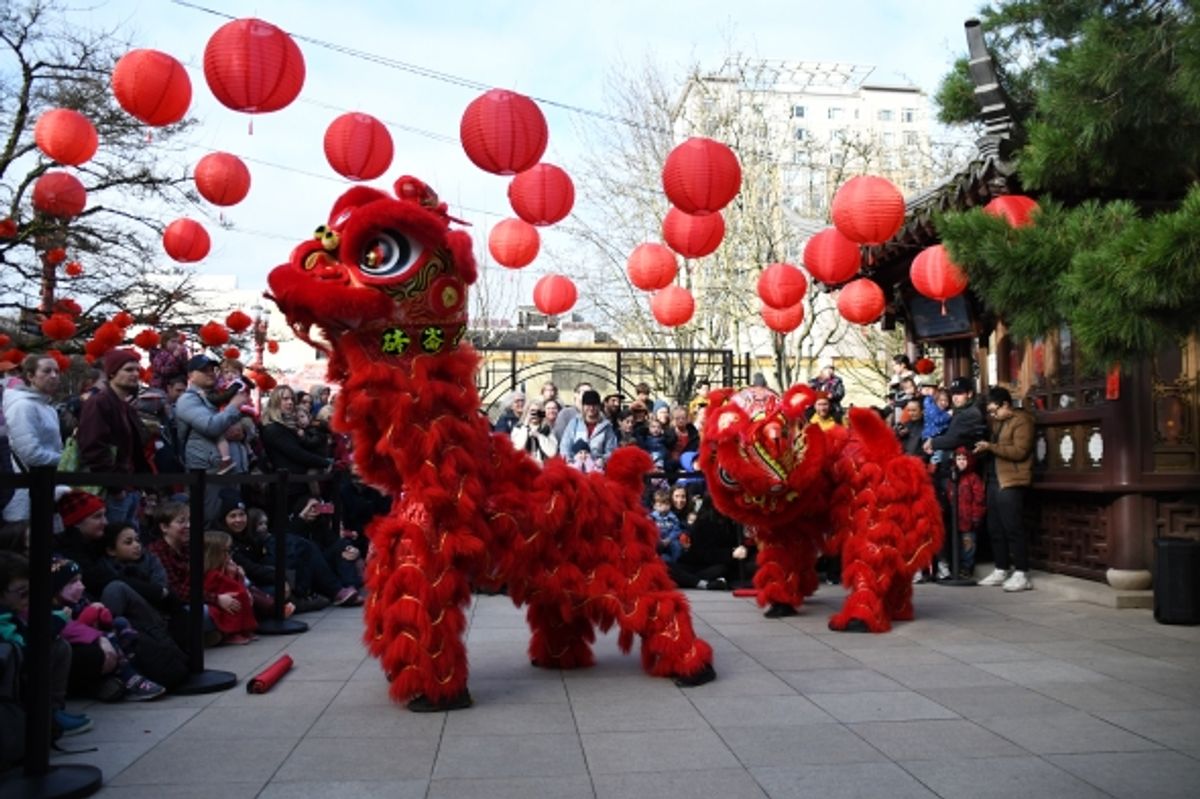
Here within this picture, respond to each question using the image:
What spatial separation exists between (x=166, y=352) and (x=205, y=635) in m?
3.15

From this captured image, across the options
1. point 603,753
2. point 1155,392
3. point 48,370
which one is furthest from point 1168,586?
point 48,370

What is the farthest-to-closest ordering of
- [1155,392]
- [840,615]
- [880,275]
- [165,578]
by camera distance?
[880,275], [1155,392], [840,615], [165,578]

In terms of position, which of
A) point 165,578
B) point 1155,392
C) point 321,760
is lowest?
point 321,760

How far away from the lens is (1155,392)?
8.05 metres

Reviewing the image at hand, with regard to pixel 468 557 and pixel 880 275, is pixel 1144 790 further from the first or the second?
pixel 880 275

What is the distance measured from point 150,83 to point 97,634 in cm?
435

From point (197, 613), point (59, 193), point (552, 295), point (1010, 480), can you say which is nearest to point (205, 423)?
point (197, 613)

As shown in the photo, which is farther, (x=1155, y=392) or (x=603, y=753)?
(x=1155, y=392)

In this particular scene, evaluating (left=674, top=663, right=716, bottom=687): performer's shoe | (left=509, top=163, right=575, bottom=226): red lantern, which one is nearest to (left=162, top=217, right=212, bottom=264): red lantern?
(left=509, top=163, right=575, bottom=226): red lantern

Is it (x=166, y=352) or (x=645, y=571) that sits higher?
(x=166, y=352)

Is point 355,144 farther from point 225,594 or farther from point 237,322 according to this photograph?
point 237,322

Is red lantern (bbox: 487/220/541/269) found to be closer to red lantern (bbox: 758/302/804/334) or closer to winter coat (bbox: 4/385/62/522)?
red lantern (bbox: 758/302/804/334)

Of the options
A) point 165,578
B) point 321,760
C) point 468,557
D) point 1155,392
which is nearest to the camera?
point 321,760

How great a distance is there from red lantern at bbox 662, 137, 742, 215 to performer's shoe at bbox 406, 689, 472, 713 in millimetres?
4988
